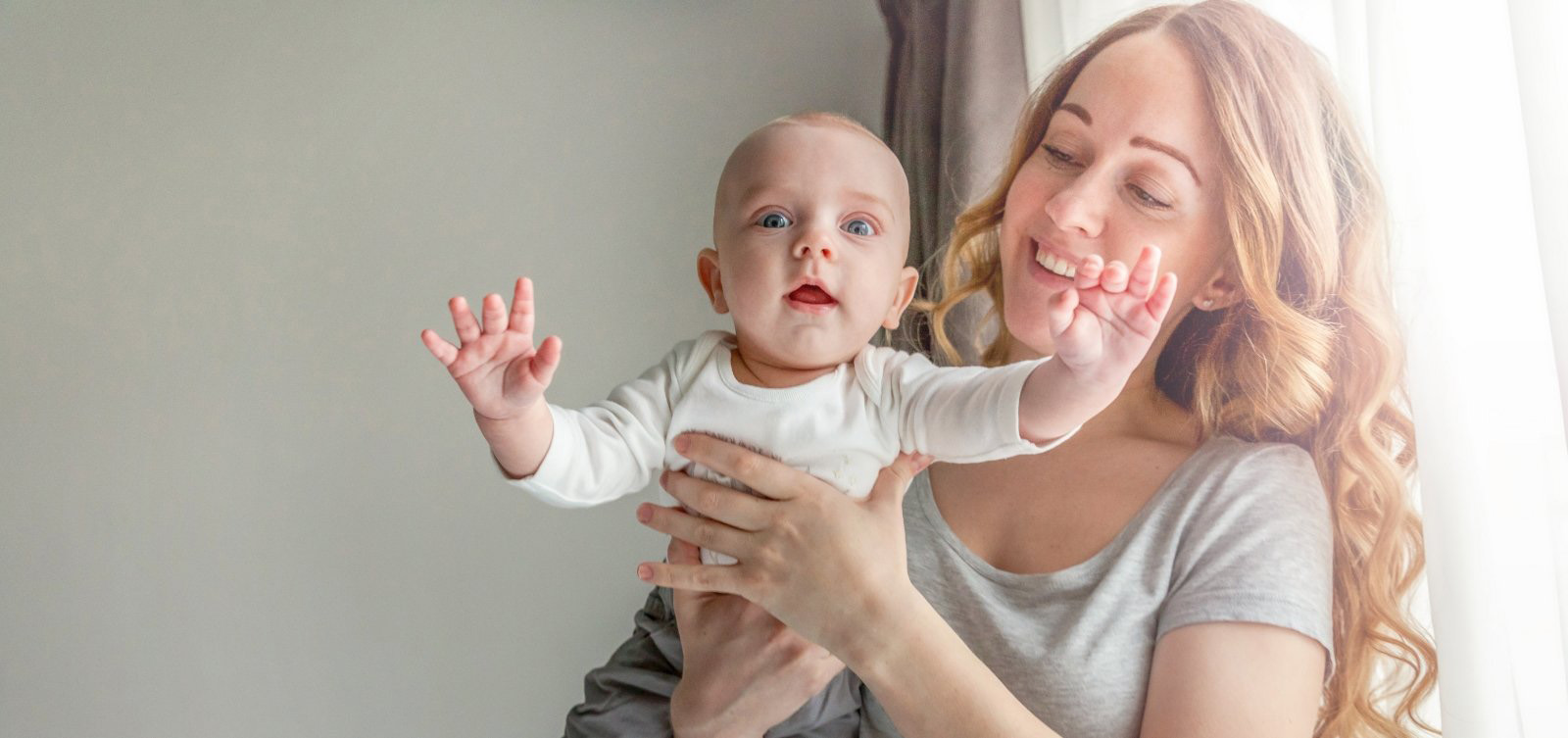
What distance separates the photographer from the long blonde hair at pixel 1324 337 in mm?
1082

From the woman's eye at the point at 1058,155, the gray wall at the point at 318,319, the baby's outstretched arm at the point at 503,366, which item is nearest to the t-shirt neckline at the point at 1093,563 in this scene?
the woman's eye at the point at 1058,155

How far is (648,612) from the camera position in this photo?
1.44 metres

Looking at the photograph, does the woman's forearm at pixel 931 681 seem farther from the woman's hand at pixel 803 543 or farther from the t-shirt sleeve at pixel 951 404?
the t-shirt sleeve at pixel 951 404

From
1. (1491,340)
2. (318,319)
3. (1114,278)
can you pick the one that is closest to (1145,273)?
(1114,278)

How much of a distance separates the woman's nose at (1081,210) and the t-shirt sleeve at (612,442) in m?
0.40

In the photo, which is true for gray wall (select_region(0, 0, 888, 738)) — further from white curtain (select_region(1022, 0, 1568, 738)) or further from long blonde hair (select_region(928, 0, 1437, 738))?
→ white curtain (select_region(1022, 0, 1568, 738))

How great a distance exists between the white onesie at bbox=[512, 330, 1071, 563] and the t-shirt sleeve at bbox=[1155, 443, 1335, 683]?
22cm

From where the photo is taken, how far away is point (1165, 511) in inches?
43.1

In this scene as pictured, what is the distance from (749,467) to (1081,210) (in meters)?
0.43

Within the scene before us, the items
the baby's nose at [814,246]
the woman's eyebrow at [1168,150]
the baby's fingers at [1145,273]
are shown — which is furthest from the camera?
the woman's eyebrow at [1168,150]

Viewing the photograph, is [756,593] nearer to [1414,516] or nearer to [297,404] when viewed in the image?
[1414,516]

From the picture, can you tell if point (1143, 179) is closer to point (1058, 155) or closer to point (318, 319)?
point (1058, 155)

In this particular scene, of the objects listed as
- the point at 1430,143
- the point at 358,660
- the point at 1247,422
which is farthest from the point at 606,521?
the point at 1430,143

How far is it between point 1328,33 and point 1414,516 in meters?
0.50
